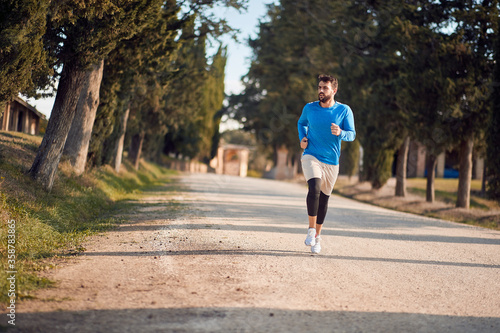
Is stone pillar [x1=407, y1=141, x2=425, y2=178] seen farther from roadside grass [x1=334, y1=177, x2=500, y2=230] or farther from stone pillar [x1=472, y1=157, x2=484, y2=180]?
roadside grass [x1=334, y1=177, x2=500, y2=230]

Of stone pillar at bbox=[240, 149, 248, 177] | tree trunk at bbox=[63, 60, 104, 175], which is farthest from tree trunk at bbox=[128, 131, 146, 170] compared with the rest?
stone pillar at bbox=[240, 149, 248, 177]

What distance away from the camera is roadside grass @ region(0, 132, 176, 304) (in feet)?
15.7

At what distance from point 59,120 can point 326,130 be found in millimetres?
5192

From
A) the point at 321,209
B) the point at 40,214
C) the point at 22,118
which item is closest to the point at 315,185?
the point at 321,209

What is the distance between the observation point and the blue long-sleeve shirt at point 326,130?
6.43 m

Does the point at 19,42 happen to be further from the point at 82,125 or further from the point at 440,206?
the point at 440,206

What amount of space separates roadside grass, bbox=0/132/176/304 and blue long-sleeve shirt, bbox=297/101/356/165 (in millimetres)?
3350

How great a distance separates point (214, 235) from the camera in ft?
24.1

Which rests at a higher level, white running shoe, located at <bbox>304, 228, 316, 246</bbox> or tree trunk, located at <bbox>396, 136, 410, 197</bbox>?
tree trunk, located at <bbox>396, 136, 410, 197</bbox>

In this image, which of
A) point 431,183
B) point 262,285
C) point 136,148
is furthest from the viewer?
point 136,148

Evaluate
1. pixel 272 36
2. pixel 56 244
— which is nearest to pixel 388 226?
pixel 56 244

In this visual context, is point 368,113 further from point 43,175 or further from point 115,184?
point 43,175

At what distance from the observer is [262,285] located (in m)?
4.48

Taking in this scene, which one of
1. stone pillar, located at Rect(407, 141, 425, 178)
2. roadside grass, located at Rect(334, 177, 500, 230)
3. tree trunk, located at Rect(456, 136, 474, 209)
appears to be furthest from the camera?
stone pillar, located at Rect(407, 141, 425, 178)
